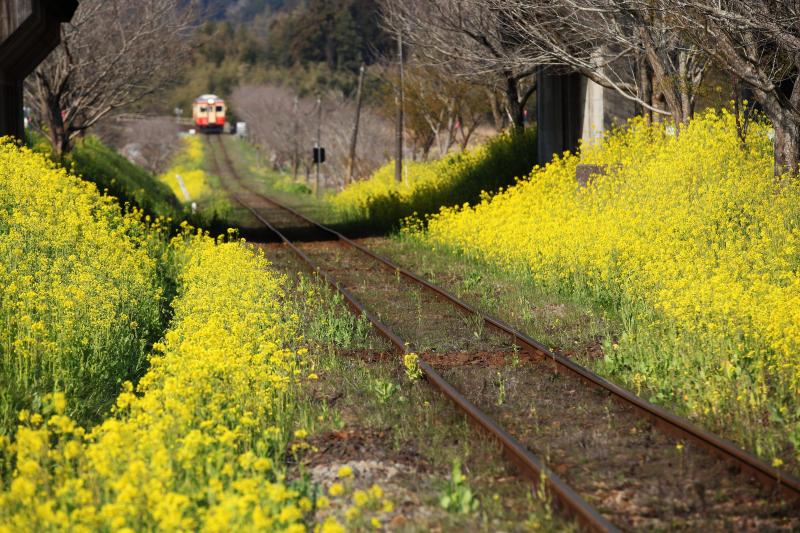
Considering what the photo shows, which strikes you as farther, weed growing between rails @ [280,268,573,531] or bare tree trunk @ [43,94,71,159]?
bare tree trunk @ [43,94,71,159]

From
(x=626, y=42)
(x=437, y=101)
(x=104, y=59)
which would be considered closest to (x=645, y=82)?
(x=626, y=42)

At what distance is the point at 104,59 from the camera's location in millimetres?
31594

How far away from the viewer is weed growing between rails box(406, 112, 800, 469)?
866 centimetres

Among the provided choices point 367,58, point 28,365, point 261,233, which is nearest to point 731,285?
point 28,365

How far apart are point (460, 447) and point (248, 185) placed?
187 ft

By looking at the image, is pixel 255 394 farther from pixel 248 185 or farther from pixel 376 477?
pixel 248 185

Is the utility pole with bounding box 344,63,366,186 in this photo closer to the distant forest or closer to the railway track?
the railway track

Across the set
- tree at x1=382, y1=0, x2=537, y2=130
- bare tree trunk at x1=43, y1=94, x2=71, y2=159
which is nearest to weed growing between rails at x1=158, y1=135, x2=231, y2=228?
bare tree trunk at x1=43, y1=94, x2=71, y2=159

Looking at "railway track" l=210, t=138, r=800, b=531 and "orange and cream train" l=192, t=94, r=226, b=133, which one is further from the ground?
"orange and cream train" l=192, t=94, r=226, b=133

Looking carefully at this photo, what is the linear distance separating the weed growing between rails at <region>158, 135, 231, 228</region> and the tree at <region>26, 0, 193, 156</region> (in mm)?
4437

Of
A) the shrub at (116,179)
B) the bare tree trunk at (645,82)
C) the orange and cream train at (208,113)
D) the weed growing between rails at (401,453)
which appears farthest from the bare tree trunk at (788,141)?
the orange and cream train at (208,113)

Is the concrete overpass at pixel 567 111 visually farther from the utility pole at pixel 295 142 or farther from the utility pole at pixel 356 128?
the utility pole at pixel 295 142

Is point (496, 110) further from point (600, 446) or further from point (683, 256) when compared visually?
point (600, 446)

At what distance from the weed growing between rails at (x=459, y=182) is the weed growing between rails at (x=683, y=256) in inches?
136
